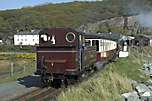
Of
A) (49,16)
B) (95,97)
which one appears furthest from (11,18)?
(95,97)

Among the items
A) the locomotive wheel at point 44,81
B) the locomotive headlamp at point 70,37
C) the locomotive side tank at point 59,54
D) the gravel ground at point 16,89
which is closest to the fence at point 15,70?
the gravel ground at point 16,89

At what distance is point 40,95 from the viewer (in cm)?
2111

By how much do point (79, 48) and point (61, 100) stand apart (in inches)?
372

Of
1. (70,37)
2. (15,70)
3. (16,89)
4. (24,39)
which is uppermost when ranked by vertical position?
(70,37)

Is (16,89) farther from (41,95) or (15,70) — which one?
(15,70)

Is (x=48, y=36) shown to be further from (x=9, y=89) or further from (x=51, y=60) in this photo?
(x=9, y=89)

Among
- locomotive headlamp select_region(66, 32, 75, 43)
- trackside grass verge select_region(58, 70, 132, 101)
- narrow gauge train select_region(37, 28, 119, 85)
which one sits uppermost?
locomotive headlamp select_region(66, 32, 75, 43)

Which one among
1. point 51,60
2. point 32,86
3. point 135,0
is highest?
point 135,0

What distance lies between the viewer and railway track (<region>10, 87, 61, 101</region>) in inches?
768

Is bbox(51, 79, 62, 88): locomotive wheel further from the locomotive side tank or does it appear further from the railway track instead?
the railway track

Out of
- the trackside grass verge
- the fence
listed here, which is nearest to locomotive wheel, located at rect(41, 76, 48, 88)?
the trackside grass verge

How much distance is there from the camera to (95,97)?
48.5ft

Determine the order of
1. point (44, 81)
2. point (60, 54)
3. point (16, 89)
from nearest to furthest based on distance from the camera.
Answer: point (16, 89)
point (60, 54)
point (44, 81)

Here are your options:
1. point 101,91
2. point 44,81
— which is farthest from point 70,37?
point 101,91
